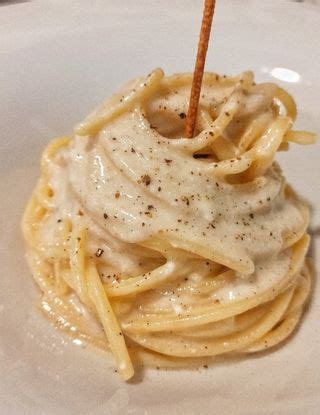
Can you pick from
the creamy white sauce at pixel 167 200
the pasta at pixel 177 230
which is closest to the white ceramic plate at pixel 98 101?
the pasta at pixel 177 230

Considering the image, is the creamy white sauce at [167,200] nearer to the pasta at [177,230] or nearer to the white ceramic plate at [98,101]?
the pasta at [177,230]

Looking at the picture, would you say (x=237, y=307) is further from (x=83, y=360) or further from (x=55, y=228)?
(x=55, y=228)

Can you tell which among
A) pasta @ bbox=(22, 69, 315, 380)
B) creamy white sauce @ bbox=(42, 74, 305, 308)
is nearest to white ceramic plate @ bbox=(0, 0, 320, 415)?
pasta @ bbox=(22, 69, 315, 380)

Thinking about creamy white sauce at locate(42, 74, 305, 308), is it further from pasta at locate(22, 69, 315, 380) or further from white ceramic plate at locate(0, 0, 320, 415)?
white ceramic plate at locate(0, 0, 320, 415)

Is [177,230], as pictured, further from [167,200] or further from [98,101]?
[98,101]
